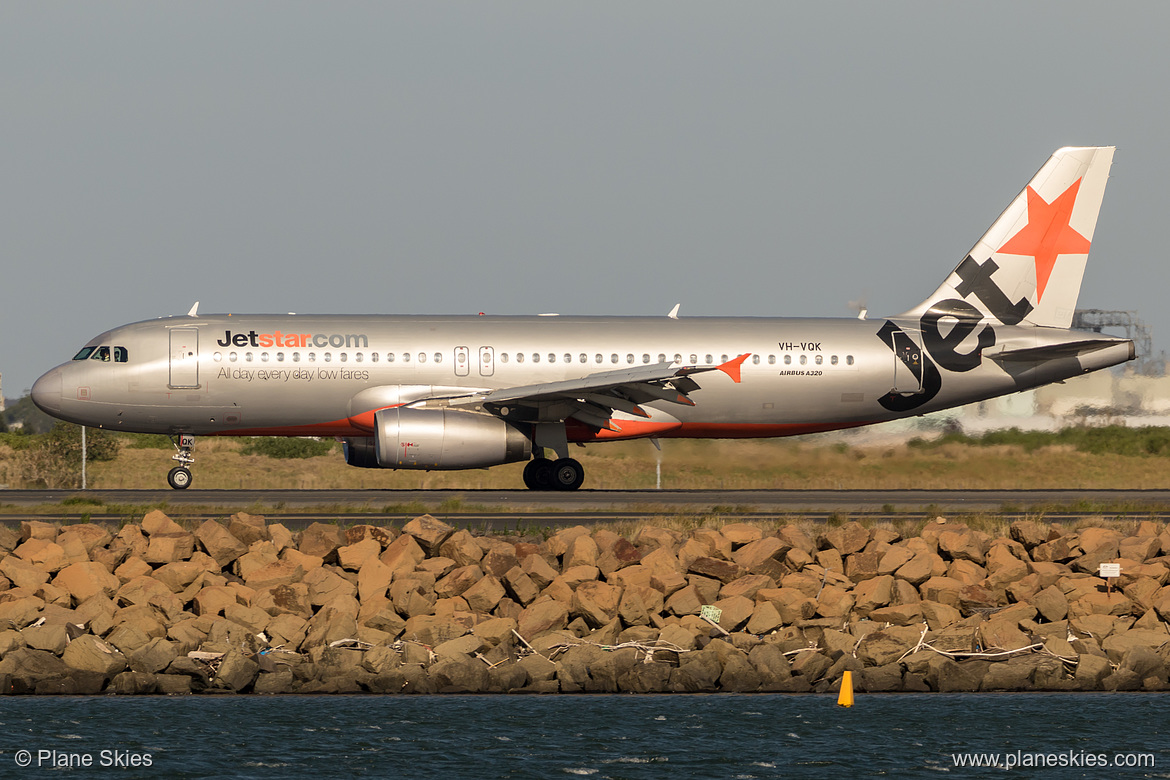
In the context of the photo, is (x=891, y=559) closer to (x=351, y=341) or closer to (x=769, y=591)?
(x=769, y=591)

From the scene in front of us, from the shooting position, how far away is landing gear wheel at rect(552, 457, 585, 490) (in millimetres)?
32156

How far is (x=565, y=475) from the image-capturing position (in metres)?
32.2

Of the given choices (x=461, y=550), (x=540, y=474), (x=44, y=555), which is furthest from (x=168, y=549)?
(x=540, y=474)

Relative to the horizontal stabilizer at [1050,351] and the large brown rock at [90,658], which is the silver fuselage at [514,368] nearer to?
the horizontal stabilizer at [1050,351]

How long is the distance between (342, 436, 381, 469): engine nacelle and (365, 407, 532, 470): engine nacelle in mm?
1564

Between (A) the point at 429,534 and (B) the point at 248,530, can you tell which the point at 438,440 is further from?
(A) the point at 429,534

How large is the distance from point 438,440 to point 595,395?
150 inches

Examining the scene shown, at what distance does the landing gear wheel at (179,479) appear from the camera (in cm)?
3186

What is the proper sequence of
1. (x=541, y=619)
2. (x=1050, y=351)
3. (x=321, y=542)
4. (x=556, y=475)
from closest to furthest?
(x=541, y=619)
(x=321, y=542)
(x=556, y=475)
(x=1050, y=351)

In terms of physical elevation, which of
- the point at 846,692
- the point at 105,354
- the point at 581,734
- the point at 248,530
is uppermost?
the point at 105,354

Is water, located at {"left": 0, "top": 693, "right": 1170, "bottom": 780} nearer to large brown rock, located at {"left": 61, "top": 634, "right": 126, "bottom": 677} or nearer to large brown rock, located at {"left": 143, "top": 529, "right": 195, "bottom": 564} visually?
large brown rock, located at {"left": 61, "top": 634, "right": 126, "bottom": 677}

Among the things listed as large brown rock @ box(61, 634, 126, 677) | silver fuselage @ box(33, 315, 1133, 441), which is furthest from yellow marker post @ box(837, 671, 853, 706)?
silver fuselage @ box(33, 315, 1133, 441)

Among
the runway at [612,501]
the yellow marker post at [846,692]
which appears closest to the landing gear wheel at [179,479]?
the runway at [612,501]

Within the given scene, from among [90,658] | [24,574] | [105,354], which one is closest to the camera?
[90,658]
